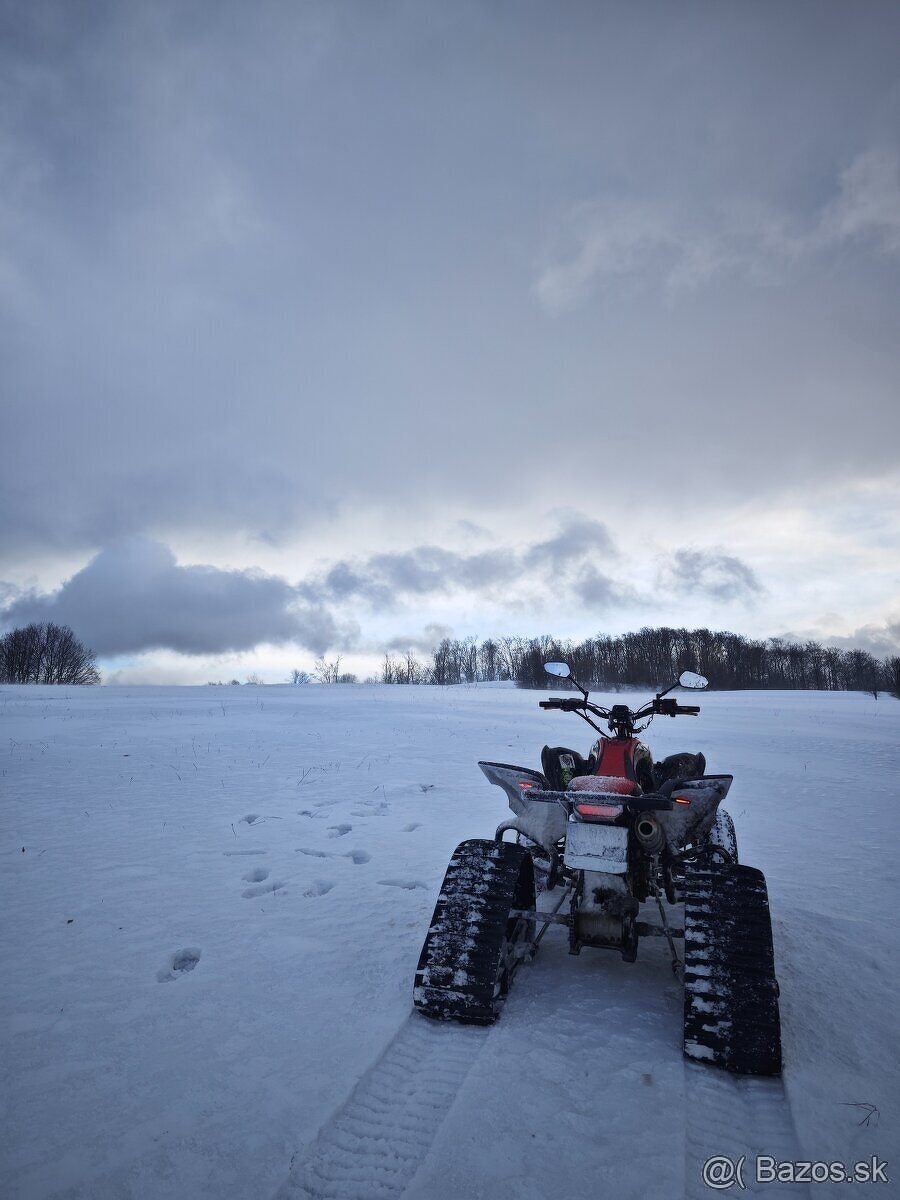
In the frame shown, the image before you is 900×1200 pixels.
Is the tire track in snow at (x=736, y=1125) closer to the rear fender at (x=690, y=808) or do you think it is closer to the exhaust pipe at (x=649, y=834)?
the exhaust pipe at (x=649, y=834)

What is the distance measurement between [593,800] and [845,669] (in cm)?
9570

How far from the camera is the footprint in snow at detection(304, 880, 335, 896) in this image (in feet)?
17.7

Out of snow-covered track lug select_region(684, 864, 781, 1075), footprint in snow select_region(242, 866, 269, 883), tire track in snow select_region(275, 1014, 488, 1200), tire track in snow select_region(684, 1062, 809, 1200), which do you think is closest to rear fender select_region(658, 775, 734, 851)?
snow-covered track lug select_region(684, 864, 781, 1075)

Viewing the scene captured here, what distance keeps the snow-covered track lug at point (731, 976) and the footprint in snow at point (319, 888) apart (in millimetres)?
3399

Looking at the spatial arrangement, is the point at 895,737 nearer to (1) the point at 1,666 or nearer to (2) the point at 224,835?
(2) the point at 224,835

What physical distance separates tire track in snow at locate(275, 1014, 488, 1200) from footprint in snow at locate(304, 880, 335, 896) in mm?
2256

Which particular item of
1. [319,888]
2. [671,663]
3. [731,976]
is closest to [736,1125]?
[731,976]

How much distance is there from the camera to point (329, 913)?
4949mm

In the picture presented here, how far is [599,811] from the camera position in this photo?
3486 millimetres

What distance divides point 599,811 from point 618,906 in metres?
0.57

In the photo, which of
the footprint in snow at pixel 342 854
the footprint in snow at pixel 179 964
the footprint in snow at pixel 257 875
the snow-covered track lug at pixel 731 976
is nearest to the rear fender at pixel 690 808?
the snow-covered track lug at pixel 731 976

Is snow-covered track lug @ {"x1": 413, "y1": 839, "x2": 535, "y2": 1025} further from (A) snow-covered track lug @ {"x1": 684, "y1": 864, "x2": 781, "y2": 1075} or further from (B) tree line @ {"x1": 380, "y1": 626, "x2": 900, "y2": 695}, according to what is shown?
(B) tree line @ {"x1": 380, "y1": 626, "x2": 900, "y2": 695}

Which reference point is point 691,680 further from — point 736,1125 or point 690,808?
point 736,1125

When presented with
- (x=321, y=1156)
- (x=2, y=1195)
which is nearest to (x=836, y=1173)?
(x=321, y=1156)
